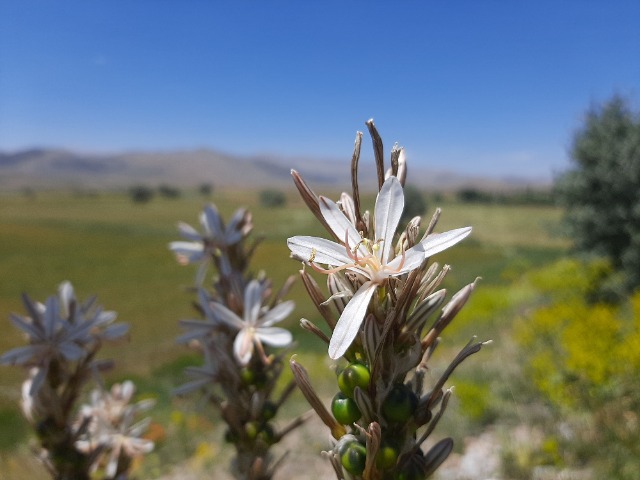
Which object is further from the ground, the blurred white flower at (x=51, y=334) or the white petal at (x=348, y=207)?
the white petal at (x=348, y=207)

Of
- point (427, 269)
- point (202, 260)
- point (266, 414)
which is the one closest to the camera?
point (427, 269)

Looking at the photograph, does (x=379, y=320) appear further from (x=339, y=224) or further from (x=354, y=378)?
(x=339, y=224)

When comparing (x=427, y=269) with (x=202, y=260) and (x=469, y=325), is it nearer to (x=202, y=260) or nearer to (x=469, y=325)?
(x=202, y=260)

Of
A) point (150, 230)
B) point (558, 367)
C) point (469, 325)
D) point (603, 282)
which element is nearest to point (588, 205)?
point (603, 282)

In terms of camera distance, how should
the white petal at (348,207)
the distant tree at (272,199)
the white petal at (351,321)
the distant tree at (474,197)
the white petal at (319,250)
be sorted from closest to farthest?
the white petal at (351,321) < the white petal at (319,250) < the white petal at (348,207) < the distant tree at (474,197) < the distant tree at (272,199)

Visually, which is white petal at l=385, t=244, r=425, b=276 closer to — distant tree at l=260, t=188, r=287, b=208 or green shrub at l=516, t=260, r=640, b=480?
green shrub at l=516, t=260, r=640, b=480

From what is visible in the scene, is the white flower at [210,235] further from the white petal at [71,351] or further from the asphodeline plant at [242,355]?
the white petal at [71,351]

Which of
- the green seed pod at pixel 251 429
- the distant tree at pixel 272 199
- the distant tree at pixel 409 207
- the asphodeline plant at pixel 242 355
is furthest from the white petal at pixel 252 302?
the distant tree at pixel 272 199

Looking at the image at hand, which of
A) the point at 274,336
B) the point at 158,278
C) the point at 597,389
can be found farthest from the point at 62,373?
the point at 158,278
